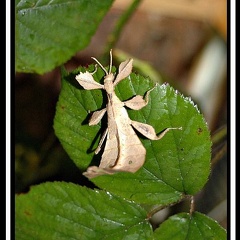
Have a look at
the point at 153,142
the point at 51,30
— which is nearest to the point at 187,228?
the point at 153,142

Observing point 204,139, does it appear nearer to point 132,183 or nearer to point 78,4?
point 132,183

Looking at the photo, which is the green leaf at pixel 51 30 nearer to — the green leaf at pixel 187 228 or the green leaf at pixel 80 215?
the green leaf at pixel 80 215

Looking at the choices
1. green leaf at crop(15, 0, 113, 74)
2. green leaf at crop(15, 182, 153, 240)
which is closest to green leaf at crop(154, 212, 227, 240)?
green leaf at crop(15, 182, 153, 240)

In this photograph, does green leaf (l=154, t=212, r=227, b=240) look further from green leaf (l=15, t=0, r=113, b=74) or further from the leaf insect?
green leaf (l=15, t=0, r=113, b=74)

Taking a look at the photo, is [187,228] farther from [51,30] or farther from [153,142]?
[51,30]
